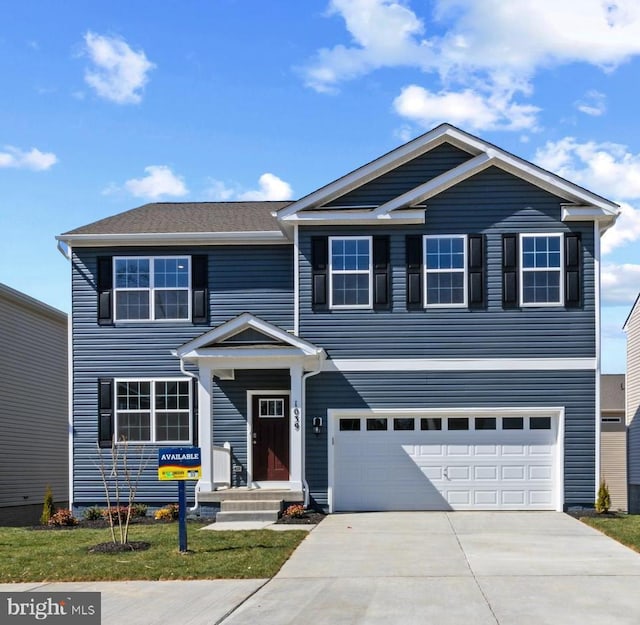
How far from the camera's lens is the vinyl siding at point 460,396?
19203mm

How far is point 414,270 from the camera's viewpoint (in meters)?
19.4

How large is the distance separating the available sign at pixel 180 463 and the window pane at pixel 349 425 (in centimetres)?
650

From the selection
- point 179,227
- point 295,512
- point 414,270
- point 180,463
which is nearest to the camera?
point 180,463

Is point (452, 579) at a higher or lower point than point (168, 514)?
higher

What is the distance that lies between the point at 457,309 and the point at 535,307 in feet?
5.20

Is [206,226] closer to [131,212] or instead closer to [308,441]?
[131,212]

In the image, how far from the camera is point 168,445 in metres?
20.1

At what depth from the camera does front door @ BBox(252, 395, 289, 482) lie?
2006cm

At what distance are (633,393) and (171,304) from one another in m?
14.9

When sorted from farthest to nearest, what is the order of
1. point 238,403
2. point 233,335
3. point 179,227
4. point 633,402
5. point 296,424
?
point 633,402
point 179,227
point 238,403
point 233,335
point 296,424

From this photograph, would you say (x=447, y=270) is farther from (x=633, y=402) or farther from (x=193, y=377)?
(x=633, y=402)

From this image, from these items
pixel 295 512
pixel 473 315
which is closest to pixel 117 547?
pixel 295 512

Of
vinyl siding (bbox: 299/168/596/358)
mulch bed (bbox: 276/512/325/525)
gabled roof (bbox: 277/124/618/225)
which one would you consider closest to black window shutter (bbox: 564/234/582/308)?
vinyl siding (bbox: 299/168/596/358)

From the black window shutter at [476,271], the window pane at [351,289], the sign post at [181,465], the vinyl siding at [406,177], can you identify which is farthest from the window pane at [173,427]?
the sign post at [181,465]
